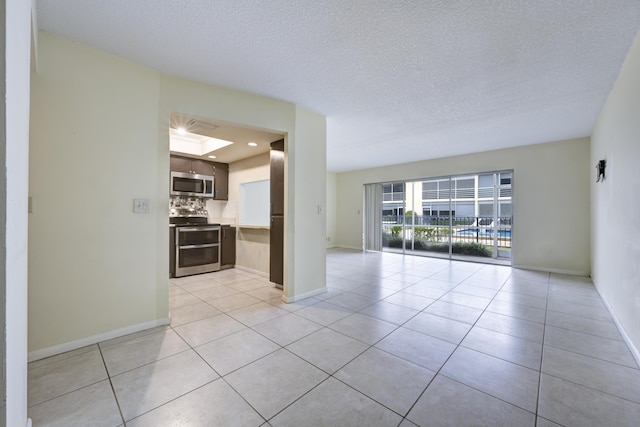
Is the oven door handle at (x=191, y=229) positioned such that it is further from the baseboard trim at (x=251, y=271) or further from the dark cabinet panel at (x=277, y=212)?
the dark cabinet panel at (x=277, y=212)

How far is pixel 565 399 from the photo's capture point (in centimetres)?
155

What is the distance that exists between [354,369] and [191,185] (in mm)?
4314

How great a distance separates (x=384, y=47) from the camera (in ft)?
7.02

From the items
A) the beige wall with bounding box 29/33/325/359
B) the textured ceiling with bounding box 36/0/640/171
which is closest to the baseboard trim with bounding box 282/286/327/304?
the beige wall with bounding box 29/33/325/359

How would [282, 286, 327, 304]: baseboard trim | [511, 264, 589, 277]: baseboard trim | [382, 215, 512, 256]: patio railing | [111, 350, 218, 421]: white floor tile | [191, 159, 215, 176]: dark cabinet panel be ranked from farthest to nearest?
[382, 215, 512, 256]: patio railing
[191, 159, 215, 176]: dark cabinet panel
[511, 264, 589, 277]: baseboard trim
[282, 286, 327, 304]: baseboard trim
[111, 350, 218, 421]: white floor tile

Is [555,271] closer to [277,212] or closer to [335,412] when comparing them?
[277,212]

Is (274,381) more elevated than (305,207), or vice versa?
(305,207)

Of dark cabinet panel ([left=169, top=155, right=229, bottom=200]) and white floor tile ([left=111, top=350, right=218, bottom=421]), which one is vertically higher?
dark cabinet panel ([left=169, top=155, right=229, bottom=200])

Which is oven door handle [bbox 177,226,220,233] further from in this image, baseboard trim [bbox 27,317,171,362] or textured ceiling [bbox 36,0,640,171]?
textured ceiling [bbox 36,0,640,171]

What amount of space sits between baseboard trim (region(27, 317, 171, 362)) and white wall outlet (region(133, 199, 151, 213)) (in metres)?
1.05

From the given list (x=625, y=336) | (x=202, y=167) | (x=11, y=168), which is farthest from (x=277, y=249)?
(x=625, y=336)

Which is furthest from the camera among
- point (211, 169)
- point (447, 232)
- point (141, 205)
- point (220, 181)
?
point (447, 232)

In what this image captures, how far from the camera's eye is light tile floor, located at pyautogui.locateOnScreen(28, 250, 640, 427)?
1438mm

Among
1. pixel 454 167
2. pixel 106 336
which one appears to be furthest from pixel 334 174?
pixel 106 336
